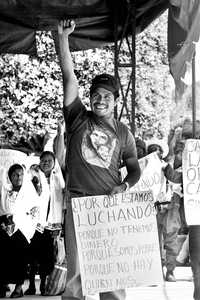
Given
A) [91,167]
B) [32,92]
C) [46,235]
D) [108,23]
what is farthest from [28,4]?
[32,92]

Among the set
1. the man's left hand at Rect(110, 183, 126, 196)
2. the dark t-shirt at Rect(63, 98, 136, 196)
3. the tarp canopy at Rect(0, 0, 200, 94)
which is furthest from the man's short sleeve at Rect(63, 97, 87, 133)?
the tarp canopy at Rect(0, 0, 200, 94)

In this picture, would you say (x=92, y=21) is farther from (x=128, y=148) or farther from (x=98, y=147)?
(x=98, y=147)

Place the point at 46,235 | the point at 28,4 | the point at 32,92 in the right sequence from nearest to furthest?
the point at 28,4
the point at 46,235
the point at 32,92

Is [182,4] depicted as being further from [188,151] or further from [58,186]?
[58,186]

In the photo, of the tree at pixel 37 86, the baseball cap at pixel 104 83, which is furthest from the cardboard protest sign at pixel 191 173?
the tree at pixel 37 86

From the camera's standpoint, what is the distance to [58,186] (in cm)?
1062

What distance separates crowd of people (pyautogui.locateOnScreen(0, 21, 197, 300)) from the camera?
607cm

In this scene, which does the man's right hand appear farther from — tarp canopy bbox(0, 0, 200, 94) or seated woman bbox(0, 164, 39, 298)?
seated woman bbox(0, 164, 39, 298)

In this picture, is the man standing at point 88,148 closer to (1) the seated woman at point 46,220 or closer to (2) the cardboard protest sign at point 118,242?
(2) the cardboard protest sign at point 118,242

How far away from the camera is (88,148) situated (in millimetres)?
6094

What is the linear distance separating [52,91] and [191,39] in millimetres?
21052

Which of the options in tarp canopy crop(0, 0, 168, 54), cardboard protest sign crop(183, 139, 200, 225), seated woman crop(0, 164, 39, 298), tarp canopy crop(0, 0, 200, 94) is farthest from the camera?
seated woman crop(0, 164, 39, 298)

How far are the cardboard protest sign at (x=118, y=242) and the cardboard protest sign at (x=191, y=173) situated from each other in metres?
0.95

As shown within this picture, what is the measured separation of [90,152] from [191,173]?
4.81ft
